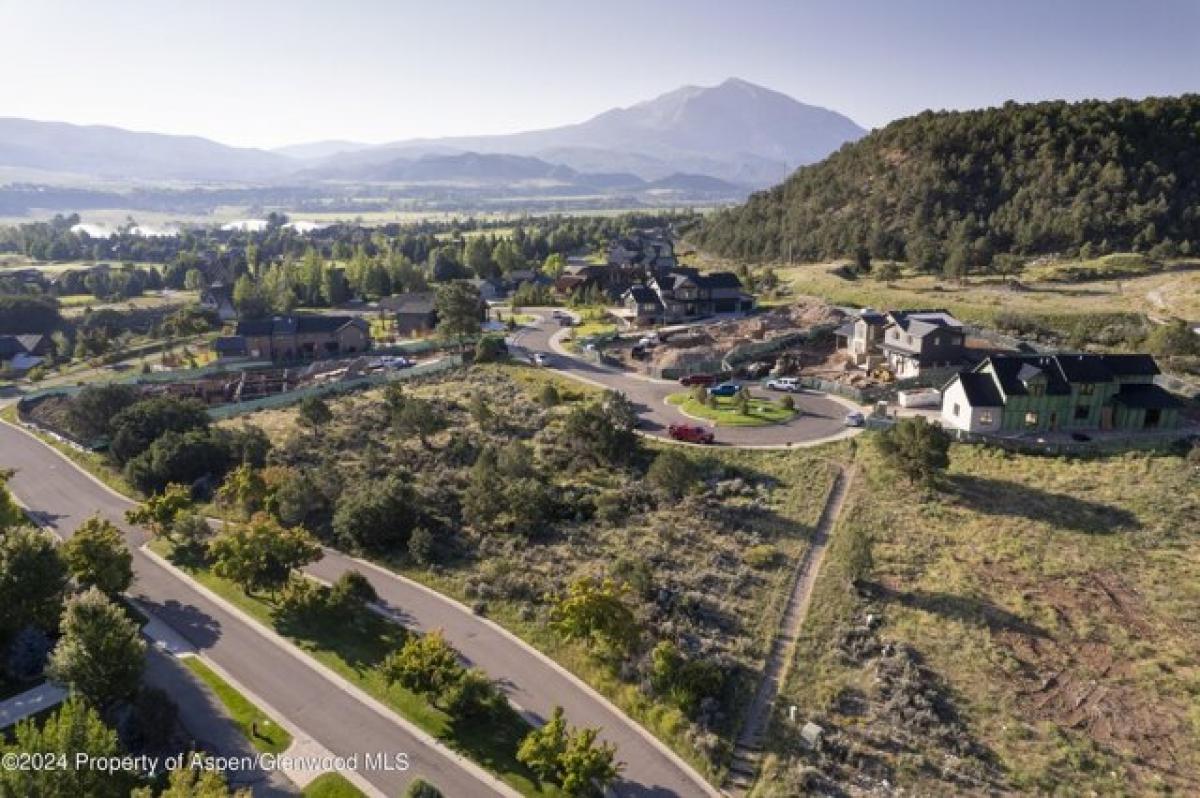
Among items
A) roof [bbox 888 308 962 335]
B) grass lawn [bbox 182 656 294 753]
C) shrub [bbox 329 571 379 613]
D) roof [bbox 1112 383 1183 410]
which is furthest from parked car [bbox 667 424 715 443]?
grass lawn [bbox 182 656 294 753]

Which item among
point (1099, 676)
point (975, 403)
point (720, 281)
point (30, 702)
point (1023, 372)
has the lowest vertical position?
point (30, 702)

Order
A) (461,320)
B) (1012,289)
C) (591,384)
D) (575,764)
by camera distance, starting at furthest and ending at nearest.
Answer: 1. (1012,289)
2. (461,320)
3. (591,384)
4. (575,764)

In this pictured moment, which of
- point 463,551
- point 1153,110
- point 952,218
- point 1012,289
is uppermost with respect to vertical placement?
point 1153,110

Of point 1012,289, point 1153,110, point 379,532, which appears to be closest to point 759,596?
point 379,532

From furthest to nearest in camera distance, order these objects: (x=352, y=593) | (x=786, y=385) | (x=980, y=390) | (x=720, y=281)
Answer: (x=720, y=281) < (x=786, y=385) < (x=980, y=390) < (x=352, y=593)

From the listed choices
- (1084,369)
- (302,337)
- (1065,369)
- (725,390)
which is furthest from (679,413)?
(302,337)

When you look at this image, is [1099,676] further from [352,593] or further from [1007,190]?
[1007,190]

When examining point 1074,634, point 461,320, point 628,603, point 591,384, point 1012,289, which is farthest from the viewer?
point 1012,289

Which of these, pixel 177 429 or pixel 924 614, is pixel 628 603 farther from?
pixel 177 429

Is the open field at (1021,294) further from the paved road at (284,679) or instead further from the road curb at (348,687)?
the paved road at (284,679)
